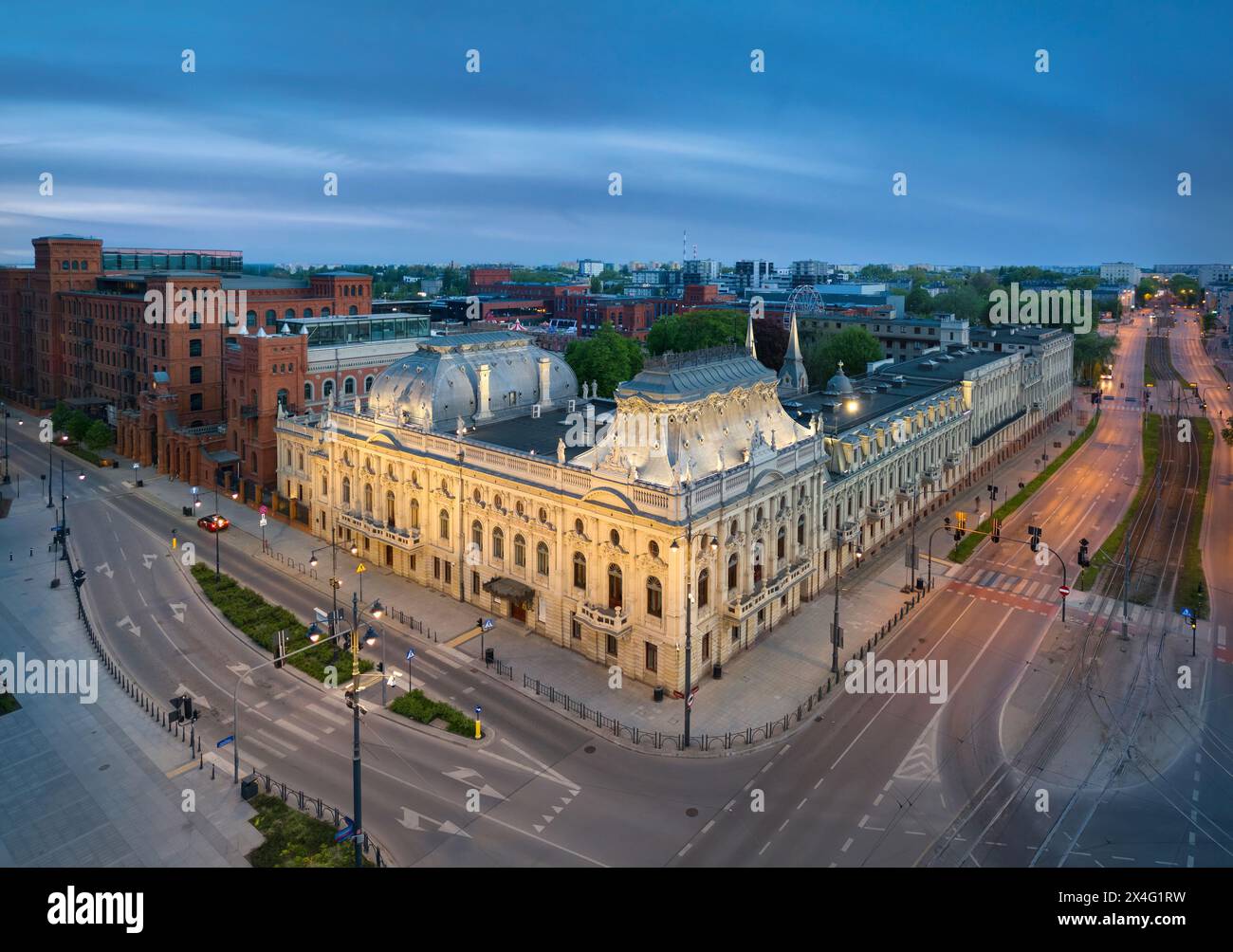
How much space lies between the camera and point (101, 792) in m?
37.0

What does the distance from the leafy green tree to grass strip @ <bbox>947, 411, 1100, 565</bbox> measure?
9515 centimetres

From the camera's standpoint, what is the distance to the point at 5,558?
65.9 meters

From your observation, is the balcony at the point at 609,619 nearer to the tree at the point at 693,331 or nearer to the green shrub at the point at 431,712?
the green shrub at the point at 431,712

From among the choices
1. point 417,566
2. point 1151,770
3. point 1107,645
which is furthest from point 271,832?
point 1107,645

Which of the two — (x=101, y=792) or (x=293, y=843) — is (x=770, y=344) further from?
(x=101, y=792)

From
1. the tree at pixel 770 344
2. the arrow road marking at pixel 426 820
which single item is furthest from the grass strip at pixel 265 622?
the tree at pixel 770 344

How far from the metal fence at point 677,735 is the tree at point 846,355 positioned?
3206 inches

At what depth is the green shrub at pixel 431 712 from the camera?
42469 millimetres

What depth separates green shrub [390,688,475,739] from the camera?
42.5 metres

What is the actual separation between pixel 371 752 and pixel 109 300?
3576 inches

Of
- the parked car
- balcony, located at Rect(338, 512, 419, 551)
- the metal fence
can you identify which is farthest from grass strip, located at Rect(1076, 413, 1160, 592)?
the parked car

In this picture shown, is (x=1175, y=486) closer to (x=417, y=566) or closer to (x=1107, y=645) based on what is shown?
(x=1107, y=645)

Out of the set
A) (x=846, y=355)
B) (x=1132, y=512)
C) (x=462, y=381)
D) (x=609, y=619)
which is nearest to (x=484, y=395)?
(x=462, y=381)

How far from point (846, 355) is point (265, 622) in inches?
3644
